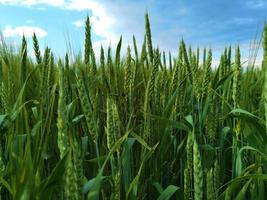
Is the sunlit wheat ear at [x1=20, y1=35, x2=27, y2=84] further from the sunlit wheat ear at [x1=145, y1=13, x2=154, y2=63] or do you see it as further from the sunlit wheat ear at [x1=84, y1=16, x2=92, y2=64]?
the sunlit wheat ear at [x1=145, y1=13, x2=154, y2=63]

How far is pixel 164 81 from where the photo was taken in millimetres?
1662

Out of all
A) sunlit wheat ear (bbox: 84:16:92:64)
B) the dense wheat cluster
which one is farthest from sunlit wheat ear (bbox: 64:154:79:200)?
sunlit wheat ear (bbox: 84:16:92:64)

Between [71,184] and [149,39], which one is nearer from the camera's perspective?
[71,184]

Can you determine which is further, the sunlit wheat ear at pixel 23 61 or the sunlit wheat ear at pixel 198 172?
the sunlit wheat ear at pixel 23 61

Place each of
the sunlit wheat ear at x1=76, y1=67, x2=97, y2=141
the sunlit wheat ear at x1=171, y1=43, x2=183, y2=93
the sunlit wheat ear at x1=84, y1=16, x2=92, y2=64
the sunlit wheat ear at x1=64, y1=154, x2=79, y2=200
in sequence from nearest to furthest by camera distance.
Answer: the sunlit wheat ear at x1=64, y1=154, x2=79, y2=200
the sunlit wheat ear at x1=76, y1=67, x2=97, y2=141
the sunlit wheat ear at x1=84, y1=16, x2=92, y2=64
the sunlit wheat ear at x1=171, y1=43, x2=183, y2=93

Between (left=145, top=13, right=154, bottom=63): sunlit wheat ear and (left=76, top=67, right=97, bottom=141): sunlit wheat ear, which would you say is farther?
(left=145, top=13, right=154, bottom=63): sunlit wheat ear

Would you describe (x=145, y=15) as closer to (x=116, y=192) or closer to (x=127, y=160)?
(x=127, y=160)

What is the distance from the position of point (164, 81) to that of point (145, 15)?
31 centimetres

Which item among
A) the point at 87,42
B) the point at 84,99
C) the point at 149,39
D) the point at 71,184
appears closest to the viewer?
the point at 71,184

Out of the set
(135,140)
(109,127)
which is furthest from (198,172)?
(135,140)

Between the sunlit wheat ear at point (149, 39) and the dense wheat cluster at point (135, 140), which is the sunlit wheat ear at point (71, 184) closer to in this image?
the dense wheat cluster at point (135, 140)

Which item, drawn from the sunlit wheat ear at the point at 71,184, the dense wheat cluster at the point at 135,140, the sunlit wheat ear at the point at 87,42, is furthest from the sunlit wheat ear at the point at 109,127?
the sunlit wheat ear at the point at 87,42

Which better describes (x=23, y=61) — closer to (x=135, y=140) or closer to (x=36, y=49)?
(x=36, y=49)

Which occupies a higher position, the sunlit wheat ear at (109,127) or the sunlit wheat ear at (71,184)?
the sunlit wheat ear at (109,127)
